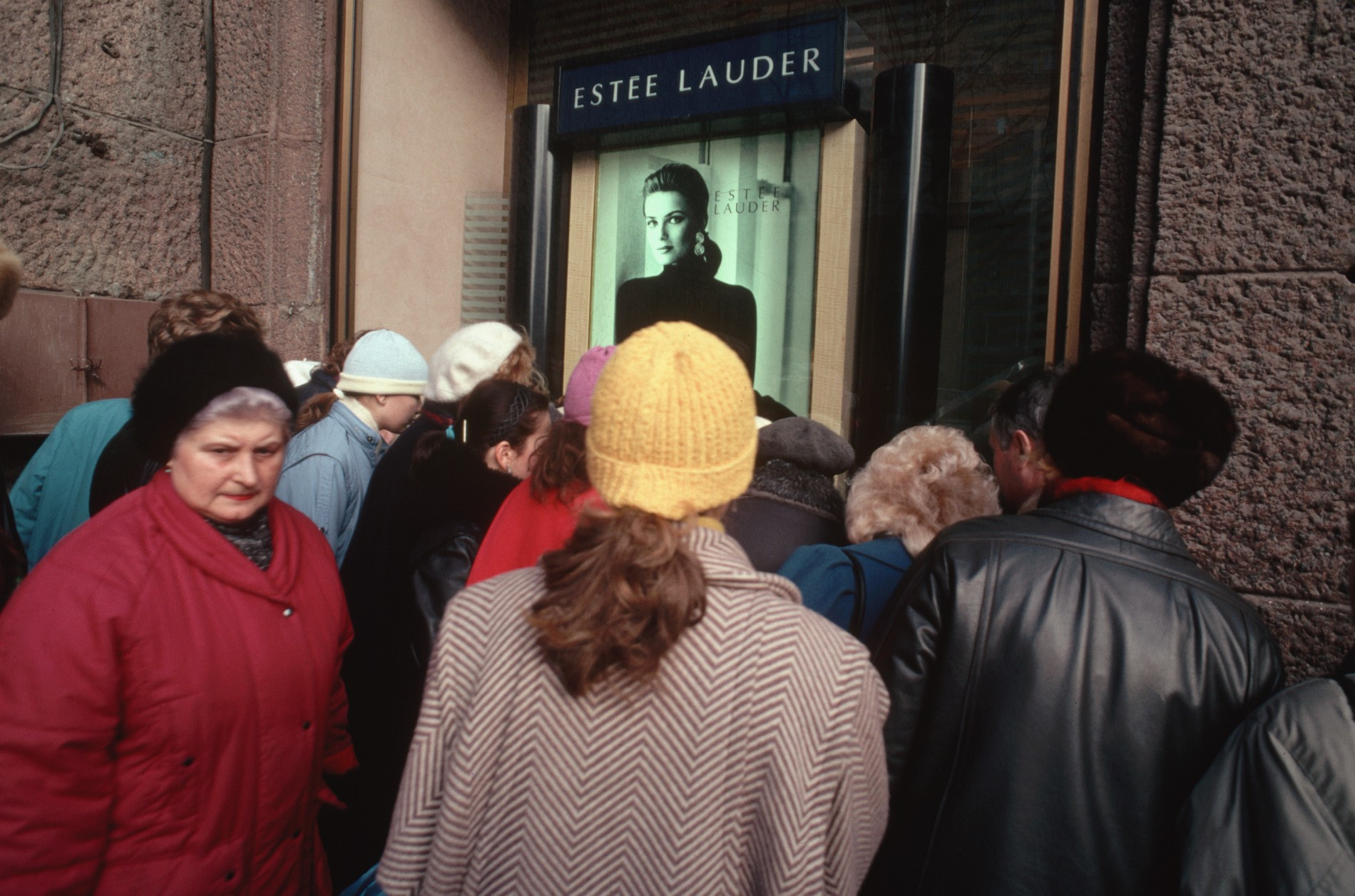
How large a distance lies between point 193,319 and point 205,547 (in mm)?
1549

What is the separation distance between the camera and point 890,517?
6.78 ft

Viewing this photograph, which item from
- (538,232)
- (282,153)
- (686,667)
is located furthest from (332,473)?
(282,153)

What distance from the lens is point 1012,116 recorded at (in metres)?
3.19

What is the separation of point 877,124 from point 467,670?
9.53ft

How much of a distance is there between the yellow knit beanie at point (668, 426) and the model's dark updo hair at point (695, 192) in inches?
107

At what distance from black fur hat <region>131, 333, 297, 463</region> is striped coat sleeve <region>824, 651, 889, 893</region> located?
1.33 m

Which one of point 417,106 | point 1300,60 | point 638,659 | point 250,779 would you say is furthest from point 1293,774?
point 417,106

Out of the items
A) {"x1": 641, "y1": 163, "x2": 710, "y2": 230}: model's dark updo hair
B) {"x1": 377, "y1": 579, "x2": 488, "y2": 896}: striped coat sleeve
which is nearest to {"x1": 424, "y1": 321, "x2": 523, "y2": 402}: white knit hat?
{"x1": 641, "y1": 163, "x2": 710, "y2": 230}: model's dark updo hair

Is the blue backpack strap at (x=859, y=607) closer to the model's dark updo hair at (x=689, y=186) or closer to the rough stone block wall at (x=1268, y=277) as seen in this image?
the rough stone block wall at (x=1268, y=277)

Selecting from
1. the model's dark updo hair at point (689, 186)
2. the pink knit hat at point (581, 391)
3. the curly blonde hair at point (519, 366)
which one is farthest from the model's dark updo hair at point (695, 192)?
the pink knit hat at point (581, 391)

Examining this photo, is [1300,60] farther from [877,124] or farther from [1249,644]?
[1249,644]

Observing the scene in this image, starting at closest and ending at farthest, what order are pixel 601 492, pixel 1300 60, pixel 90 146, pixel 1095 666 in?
pixel 601 492
pixel 1095 666
pixel 1300 60
pixel 90 146

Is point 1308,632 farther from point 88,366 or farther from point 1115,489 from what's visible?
point 88,366

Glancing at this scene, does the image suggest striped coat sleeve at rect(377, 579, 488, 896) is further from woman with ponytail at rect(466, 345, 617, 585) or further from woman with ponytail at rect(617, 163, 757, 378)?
woman with ponytail at rect(617, 163, 757, 378)
